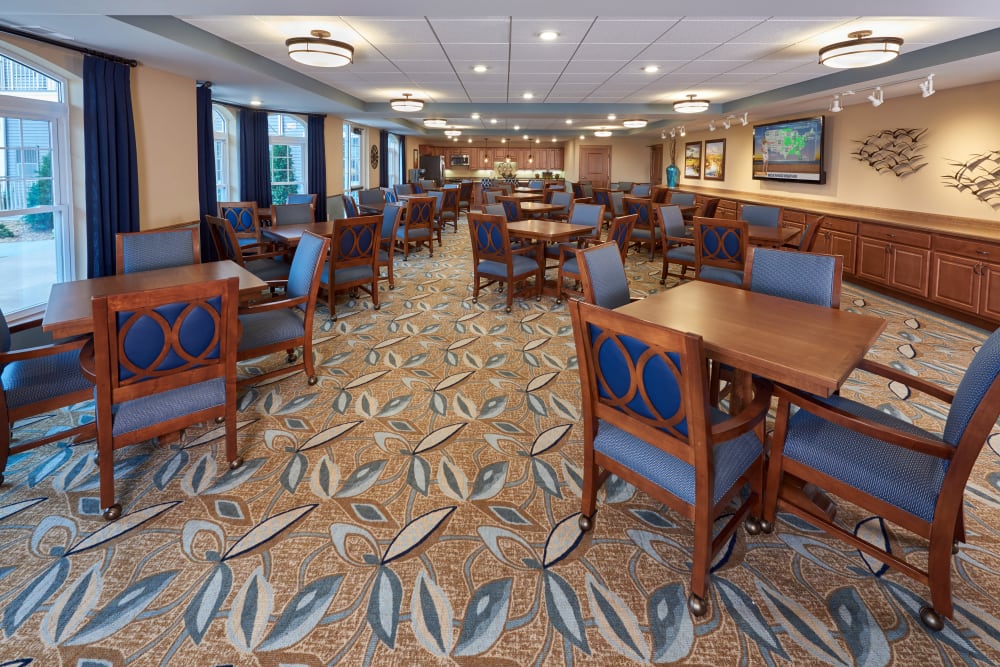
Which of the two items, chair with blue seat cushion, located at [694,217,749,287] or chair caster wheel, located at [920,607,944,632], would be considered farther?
chair with blue seat cushion, located at [694,217,749,287]

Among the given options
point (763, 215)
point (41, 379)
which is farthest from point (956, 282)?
point (41, 379)

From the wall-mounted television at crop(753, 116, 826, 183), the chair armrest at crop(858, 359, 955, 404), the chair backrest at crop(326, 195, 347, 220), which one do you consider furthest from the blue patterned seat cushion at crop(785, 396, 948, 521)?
the chair backrest at crop(326, 195, 347, 220)

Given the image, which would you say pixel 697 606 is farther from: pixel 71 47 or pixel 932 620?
pixel 71 47

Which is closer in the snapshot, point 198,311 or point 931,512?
point 931,512

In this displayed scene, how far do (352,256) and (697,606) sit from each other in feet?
13.0

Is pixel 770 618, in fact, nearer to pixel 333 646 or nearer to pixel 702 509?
pixel 702 509

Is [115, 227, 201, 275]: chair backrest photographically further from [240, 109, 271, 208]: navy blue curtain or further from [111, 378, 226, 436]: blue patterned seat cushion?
[240, 109, 271, 208]: navy blue curtain

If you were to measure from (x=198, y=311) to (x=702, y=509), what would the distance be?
2040 millimetres

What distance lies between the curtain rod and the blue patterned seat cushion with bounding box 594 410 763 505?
4.67m

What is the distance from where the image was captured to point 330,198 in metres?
10.2

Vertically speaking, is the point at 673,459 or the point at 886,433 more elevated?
the point at 886,433

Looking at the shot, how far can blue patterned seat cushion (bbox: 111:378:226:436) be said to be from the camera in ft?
6.84

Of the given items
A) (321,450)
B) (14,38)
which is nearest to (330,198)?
(14,38)

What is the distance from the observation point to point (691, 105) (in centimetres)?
743
